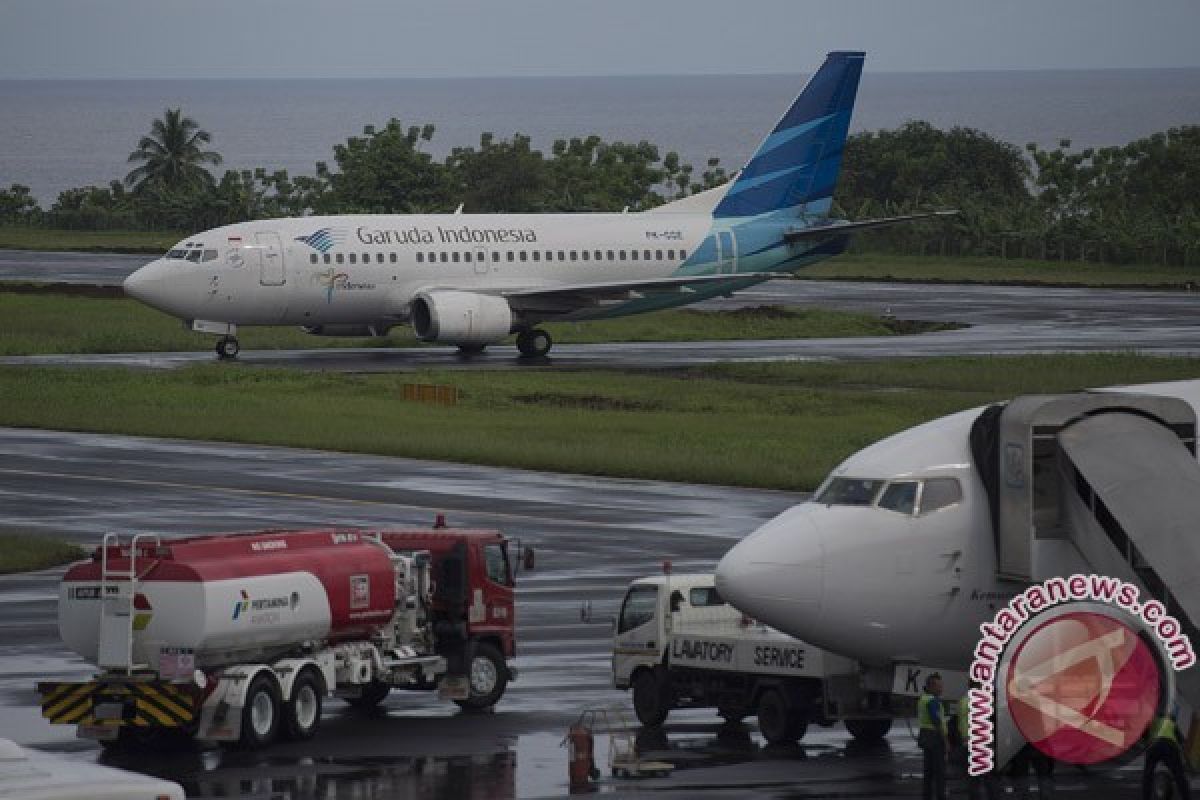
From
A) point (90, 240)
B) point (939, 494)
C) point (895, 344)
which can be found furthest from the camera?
point (90, 240)

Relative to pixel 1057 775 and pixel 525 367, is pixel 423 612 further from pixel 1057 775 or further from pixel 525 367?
pixel 525 367

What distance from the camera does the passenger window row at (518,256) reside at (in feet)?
261

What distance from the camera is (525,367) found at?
79.7 metres

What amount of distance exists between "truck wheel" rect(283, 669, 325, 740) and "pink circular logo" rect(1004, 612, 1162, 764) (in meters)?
10.4

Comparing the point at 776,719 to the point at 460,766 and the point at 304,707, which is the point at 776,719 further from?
the point at 304,707

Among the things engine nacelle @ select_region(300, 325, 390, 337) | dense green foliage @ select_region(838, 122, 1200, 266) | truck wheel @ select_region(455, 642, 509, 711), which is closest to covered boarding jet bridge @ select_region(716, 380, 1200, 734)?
truck wheel @ select_region(455, 642, 509, 711)

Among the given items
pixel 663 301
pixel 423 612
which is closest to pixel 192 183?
pixel 663 301

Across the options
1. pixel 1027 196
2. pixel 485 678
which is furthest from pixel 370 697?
pixel 1027 196

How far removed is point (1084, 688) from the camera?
22750mm

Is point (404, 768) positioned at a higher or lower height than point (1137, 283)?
lower

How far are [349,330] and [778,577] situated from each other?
2200 inches

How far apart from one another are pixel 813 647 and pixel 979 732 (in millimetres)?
4842

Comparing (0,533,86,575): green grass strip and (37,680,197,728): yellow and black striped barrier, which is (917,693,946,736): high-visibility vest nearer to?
(37,680,197,728): yellow and black striped barrier

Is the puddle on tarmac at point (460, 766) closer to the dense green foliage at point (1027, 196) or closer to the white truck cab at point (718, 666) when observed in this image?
the white truck cab at point (718, 666)
